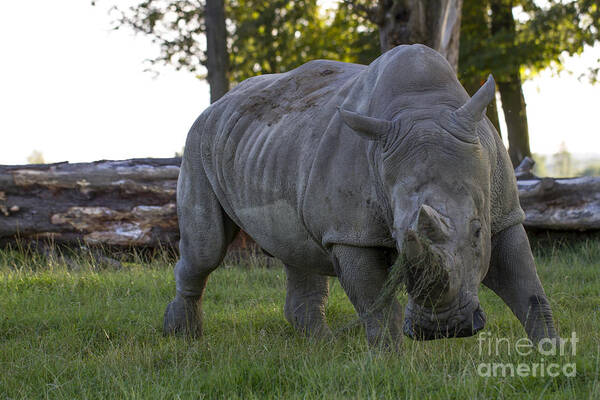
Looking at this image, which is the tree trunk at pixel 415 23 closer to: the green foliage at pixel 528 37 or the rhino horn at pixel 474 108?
the green foliage at pixel 528 37

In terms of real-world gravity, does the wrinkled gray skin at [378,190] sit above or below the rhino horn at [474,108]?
below

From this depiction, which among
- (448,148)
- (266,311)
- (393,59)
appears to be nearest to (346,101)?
(393,59)

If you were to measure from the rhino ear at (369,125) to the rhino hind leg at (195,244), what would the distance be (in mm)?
2153

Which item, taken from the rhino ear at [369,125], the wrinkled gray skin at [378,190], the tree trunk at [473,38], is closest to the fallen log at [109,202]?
the wrinkled gray skin at [378,190]

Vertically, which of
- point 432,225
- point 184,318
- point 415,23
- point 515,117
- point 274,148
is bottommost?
point 184,318

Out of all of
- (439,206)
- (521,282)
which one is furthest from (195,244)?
(439,206)

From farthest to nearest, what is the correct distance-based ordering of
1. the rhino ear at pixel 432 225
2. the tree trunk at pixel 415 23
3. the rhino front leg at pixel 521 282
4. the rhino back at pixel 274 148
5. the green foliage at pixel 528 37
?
the green foliage at pixel 528 37
the tree trunk at pixel 415 23
the rhino back at pixel 274 148
the rhino front leg at pixel 521 282
the rhino ear at pixel 432 225

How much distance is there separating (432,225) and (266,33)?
16394 millimetres

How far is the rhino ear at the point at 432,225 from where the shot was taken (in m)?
2.97

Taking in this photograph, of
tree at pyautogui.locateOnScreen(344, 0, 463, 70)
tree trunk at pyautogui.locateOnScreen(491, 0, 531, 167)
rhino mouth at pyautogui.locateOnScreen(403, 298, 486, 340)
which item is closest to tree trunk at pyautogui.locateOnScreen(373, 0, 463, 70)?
tree at pyautogui.locateOnScreen(344, 0, 463, 70)

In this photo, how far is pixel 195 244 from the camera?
17.7 ft

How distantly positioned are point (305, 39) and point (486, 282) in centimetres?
1686

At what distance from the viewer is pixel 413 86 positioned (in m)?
3.73

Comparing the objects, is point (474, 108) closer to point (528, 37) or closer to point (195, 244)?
point (195, 244)
